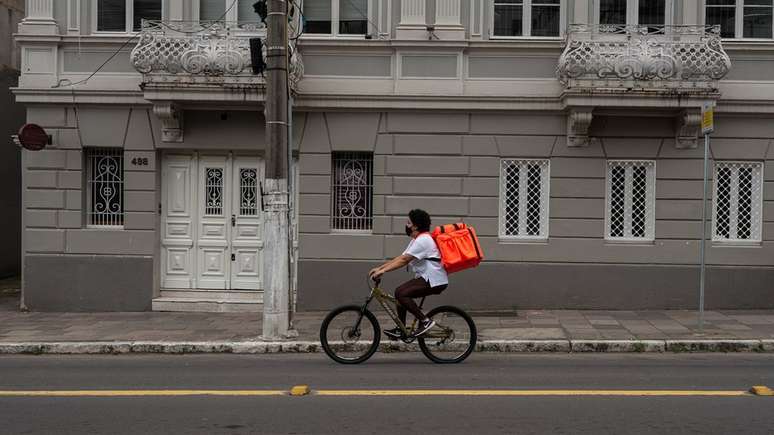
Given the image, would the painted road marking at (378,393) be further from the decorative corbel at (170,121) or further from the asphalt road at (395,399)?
the decorative corbel at (170,121)

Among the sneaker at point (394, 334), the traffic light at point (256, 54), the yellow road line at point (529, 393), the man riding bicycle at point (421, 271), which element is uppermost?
the traffic light at point (256, 54)

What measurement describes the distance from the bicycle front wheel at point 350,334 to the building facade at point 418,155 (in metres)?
3.90

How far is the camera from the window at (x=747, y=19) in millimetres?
12555

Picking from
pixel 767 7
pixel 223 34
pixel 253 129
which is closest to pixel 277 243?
pixel 253 129

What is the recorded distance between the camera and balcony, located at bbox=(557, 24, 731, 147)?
11.7 m

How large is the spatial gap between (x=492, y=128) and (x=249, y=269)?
16.2ft

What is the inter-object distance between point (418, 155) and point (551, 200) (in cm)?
239

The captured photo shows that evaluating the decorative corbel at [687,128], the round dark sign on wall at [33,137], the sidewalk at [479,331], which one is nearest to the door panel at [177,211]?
the sidewalk at [479,331]

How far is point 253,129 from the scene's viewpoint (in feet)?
41.8

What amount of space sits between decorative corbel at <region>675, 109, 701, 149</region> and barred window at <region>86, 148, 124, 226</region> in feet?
31.6

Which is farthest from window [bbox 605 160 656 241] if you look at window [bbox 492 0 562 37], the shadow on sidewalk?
the shadow on sidewalk

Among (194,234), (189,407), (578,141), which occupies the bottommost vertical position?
(189,407)

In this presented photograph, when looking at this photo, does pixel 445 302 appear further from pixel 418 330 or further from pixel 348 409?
pixel 348 409

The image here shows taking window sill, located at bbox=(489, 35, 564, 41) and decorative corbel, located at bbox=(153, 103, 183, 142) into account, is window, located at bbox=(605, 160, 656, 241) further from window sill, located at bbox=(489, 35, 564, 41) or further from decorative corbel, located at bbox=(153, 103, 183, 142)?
decorative corbel, located at bbox=(153, 103, 183, 142)
